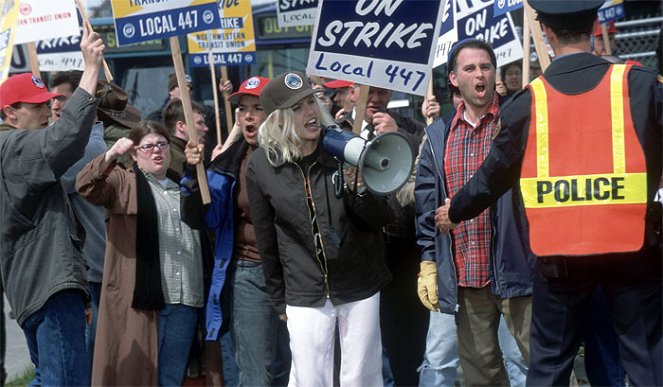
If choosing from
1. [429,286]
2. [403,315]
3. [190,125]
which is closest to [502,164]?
[429,286]

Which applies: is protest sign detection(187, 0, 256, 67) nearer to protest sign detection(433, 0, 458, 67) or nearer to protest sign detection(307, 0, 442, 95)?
protest sign detection(433, 0, 458, 67)

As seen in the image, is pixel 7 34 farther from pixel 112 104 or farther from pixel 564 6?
pixel 564 6

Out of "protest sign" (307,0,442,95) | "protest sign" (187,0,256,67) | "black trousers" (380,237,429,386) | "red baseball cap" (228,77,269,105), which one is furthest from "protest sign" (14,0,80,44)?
"black trousers" (380,237,429,386)

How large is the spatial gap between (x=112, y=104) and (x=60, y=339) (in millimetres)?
→ 2549

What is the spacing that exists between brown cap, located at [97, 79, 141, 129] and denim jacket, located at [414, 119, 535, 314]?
2.80m

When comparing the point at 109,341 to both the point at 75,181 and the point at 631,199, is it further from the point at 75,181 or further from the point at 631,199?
the point at 631,199

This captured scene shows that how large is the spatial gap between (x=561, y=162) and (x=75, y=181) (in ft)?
11.4

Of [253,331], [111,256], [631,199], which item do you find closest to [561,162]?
[631,199]

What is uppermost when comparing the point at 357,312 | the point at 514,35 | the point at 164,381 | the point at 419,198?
the point at 514,35

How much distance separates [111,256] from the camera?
6.75 meters

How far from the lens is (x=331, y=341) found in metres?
5.71

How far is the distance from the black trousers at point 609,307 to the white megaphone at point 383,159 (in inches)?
45.6

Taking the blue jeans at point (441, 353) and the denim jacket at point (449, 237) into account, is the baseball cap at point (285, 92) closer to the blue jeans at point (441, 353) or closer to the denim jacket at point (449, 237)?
the denim jacket at point (449, 237)

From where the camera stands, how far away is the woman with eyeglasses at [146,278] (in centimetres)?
669
